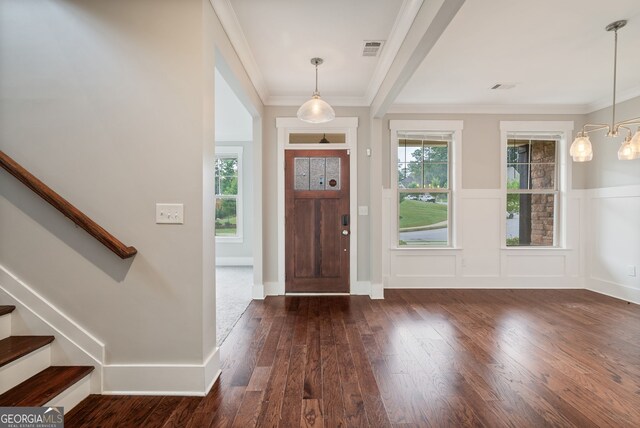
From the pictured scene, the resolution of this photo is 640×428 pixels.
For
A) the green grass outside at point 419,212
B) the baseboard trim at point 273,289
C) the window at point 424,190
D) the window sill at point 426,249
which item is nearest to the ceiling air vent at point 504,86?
the window at point 424,190

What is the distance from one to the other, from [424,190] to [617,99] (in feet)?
9.10

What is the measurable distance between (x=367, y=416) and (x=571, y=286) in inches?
185

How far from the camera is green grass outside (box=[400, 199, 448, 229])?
4.98 metres

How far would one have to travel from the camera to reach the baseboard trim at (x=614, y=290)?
414 cm

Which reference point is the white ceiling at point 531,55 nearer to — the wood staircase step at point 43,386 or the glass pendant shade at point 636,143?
the glass pendant shade at point 636,143

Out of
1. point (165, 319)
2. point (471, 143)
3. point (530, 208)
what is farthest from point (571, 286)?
point (165, 319)

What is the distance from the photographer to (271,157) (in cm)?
445

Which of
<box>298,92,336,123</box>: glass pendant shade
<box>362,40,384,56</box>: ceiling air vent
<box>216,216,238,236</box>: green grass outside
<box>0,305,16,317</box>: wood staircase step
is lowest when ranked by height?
<box>0,305,16,317</box>: wood staircase step

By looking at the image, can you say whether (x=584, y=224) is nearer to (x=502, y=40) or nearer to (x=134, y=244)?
(x=502, y=40)

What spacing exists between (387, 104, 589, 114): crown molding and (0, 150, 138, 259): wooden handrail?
4105mm

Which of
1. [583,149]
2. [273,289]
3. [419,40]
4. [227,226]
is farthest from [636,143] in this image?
[227,226]

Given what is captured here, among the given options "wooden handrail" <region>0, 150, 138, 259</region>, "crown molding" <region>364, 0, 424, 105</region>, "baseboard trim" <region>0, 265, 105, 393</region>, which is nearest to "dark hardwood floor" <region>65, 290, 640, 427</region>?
"baseboard trim" <region>0, 265, 105, 393</region>

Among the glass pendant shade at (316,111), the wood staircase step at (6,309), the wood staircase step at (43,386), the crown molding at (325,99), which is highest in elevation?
the crown molding at (325,99)

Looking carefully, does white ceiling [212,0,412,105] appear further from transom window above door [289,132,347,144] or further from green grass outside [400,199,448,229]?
green grass outside [400,199,448,229]
